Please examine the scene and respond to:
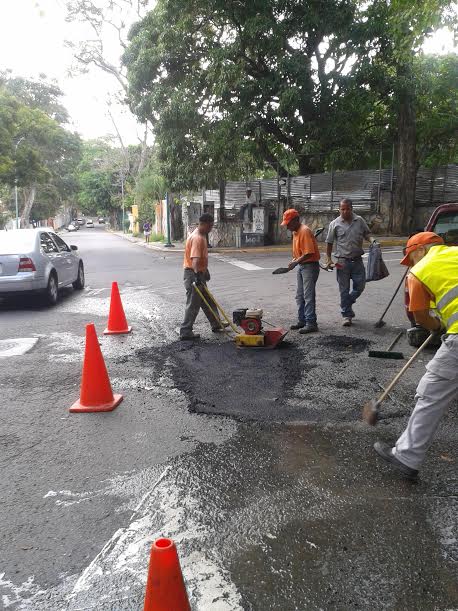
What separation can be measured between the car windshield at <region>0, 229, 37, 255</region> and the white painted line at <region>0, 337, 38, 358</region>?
261cm

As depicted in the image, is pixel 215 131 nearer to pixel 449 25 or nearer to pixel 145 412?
pixel 449 25

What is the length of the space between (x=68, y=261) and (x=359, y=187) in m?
14.5

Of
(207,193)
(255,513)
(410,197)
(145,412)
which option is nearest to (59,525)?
(255,513)

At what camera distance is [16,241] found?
31.4 ft

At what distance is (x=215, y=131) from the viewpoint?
1911 cm

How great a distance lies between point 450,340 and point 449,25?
9217 mm

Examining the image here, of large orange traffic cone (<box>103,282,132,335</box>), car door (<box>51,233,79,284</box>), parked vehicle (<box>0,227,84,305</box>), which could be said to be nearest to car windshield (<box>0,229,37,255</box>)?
parked vehicle (<box>0,227,84,305</box>)

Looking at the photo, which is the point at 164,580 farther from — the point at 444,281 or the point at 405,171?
the point at 405,171

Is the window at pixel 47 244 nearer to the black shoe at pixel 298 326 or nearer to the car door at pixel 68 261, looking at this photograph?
the car door at pixel 68 261

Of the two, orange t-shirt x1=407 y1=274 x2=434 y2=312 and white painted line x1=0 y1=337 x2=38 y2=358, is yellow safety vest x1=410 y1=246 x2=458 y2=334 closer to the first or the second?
orange t-shirt x1=407 y1=274 x2=434 y2=312

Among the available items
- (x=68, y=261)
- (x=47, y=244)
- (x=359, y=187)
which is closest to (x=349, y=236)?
(x=47, y=244)

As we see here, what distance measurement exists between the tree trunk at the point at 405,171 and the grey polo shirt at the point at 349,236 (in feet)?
→ 45.8

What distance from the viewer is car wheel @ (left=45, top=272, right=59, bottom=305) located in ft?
31.7

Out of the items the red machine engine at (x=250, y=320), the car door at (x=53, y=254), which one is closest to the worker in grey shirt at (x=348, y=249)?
the red machine engine at (x=250, y=320)
